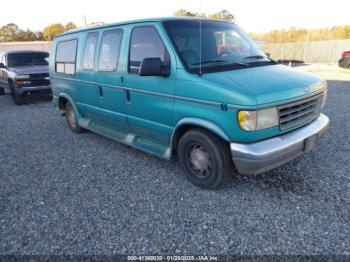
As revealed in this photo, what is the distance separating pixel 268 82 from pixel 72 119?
4.66 metres

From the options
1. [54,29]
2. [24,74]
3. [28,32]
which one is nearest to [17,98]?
[24,74]

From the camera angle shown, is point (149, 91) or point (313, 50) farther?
point (313, 50)

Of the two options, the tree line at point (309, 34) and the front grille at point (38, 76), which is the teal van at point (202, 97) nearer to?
the front grille at point (38, 76)

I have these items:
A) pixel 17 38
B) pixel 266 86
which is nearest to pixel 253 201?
pixel 266 86

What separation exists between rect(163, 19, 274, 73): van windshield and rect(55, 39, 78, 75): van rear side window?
261cm

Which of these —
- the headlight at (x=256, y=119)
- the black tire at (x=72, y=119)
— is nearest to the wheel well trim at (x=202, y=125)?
the headlight at (x=256, y=119)

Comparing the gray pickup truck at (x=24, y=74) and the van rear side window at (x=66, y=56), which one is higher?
the van rear side window at (x=66, y=56)

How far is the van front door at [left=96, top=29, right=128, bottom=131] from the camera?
4426 mm

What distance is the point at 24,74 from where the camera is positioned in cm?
971

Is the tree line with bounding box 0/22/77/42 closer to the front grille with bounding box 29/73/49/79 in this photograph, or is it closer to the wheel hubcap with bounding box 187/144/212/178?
the front grille with bounding box 29/73/49/79

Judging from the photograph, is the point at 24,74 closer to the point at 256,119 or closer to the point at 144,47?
the point at 144,47

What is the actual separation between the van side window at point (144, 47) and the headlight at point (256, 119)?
1.27 m

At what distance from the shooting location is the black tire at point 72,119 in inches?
248

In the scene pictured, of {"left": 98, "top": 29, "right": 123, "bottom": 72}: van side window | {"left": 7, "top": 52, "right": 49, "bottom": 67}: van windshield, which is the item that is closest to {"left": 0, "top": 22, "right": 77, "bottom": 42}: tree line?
{"left": 7, "top": 52, "right": 49, "bottom": 67}: van windshield
